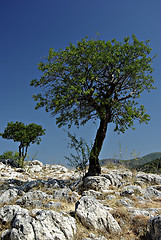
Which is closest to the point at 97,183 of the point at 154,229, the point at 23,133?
the point at 154,229

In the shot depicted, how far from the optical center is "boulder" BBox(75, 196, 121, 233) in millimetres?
5720

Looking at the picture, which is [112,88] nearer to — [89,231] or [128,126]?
[128,126]

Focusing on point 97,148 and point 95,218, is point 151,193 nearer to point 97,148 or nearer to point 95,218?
point 97,148

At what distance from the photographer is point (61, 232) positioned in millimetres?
5219

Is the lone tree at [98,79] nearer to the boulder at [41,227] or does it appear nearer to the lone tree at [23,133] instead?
the boulder at [41,227]

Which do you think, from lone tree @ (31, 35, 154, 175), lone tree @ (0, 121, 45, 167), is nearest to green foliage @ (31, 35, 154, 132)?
lone tree @ (31, 35, 154, 175)

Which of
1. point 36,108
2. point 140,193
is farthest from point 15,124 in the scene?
point 140,193

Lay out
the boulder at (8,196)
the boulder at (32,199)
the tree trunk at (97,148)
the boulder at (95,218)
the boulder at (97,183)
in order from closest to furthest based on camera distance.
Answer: the boulder at (95,218) < the boulder at (32,199) < the boulder at (8,196) < the boulder at (97,183) < the tree trunk at (97,148)

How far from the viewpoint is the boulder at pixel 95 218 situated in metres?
5.72

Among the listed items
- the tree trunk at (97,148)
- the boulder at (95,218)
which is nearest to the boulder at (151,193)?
the tree trunk at (97,148)

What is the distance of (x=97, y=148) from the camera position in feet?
43.7

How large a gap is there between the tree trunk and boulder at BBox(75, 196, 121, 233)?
623cm

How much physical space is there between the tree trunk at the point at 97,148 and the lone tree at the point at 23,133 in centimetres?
1857

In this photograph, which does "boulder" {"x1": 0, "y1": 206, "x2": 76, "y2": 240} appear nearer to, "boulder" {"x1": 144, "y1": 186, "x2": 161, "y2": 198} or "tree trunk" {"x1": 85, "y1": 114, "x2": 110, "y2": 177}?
"boulder" {"x1": 144, "y1": 186, "x2": 161, "y2": 198}
